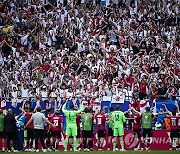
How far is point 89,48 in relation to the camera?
43906 millimetres

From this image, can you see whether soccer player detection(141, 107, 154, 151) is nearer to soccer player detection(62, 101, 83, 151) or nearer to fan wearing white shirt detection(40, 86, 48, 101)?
soccer player detection(62, 101, 83, 151)

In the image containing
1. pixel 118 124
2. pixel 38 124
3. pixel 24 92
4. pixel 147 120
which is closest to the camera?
pixel 38 124

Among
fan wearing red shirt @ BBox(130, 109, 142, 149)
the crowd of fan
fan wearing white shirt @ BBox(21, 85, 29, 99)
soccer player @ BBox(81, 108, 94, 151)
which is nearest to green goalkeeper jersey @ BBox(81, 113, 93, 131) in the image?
soccer player @ BBox(81, 108, 94, 151)

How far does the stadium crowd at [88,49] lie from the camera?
40.4 metres

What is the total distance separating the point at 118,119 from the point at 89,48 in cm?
955

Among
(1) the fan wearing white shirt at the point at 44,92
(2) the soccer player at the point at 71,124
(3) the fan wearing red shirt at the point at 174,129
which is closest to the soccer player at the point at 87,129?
(2) the soccer player at the point at 71,124

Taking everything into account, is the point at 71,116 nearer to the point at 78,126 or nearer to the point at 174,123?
the point at 78,126

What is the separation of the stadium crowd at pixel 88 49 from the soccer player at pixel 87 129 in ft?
9.25

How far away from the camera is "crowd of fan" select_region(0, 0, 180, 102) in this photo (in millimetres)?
40594

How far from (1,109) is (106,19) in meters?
12.1

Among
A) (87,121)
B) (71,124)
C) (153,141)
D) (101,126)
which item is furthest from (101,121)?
(153,141)

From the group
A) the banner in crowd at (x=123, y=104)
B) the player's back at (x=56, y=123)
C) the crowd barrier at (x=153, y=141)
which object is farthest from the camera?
the banner in crowd at (x=123, y=104)

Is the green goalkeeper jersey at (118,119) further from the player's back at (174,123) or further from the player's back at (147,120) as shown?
the player's back at (174,123)

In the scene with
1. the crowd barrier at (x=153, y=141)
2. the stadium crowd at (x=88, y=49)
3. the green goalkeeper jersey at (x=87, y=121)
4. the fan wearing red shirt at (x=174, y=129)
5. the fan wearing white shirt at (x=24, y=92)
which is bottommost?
the crowd barrier at (x=153, y=141)
